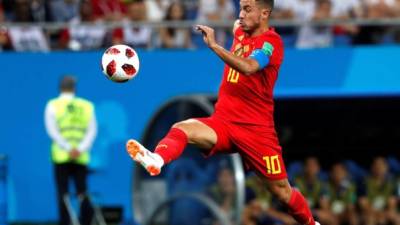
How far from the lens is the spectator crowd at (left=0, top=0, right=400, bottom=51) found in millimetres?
18656

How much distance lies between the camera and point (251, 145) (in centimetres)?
1210

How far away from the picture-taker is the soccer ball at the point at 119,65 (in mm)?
11805

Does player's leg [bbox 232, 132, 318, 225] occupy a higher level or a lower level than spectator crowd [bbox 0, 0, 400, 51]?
higher

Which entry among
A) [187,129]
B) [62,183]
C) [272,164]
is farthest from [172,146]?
[62,183]

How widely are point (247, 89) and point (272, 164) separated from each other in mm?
726

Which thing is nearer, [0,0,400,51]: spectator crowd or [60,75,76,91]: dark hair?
[60,75,76,91]: dark hair

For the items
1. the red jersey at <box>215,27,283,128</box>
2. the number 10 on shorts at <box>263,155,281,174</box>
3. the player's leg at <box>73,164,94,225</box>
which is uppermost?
the red jersey at <box>215,27,283,128</box>

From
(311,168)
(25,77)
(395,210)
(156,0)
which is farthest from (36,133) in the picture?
(395,210)

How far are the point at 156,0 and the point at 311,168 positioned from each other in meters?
3.39

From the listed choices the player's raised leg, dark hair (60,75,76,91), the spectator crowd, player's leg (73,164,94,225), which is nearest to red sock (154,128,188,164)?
the player's raised leg

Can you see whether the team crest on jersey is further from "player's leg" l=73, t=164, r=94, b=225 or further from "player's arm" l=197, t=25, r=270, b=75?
"player's leg" l=73, t=164, r=94, b=225

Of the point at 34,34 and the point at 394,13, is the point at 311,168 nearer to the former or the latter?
the point at 394,13

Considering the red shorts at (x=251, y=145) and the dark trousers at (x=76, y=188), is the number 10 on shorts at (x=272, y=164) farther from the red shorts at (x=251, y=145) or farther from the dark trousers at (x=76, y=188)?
the dark trousers at (x=76, y=188)

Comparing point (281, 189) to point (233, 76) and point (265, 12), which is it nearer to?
point (233, 76)
